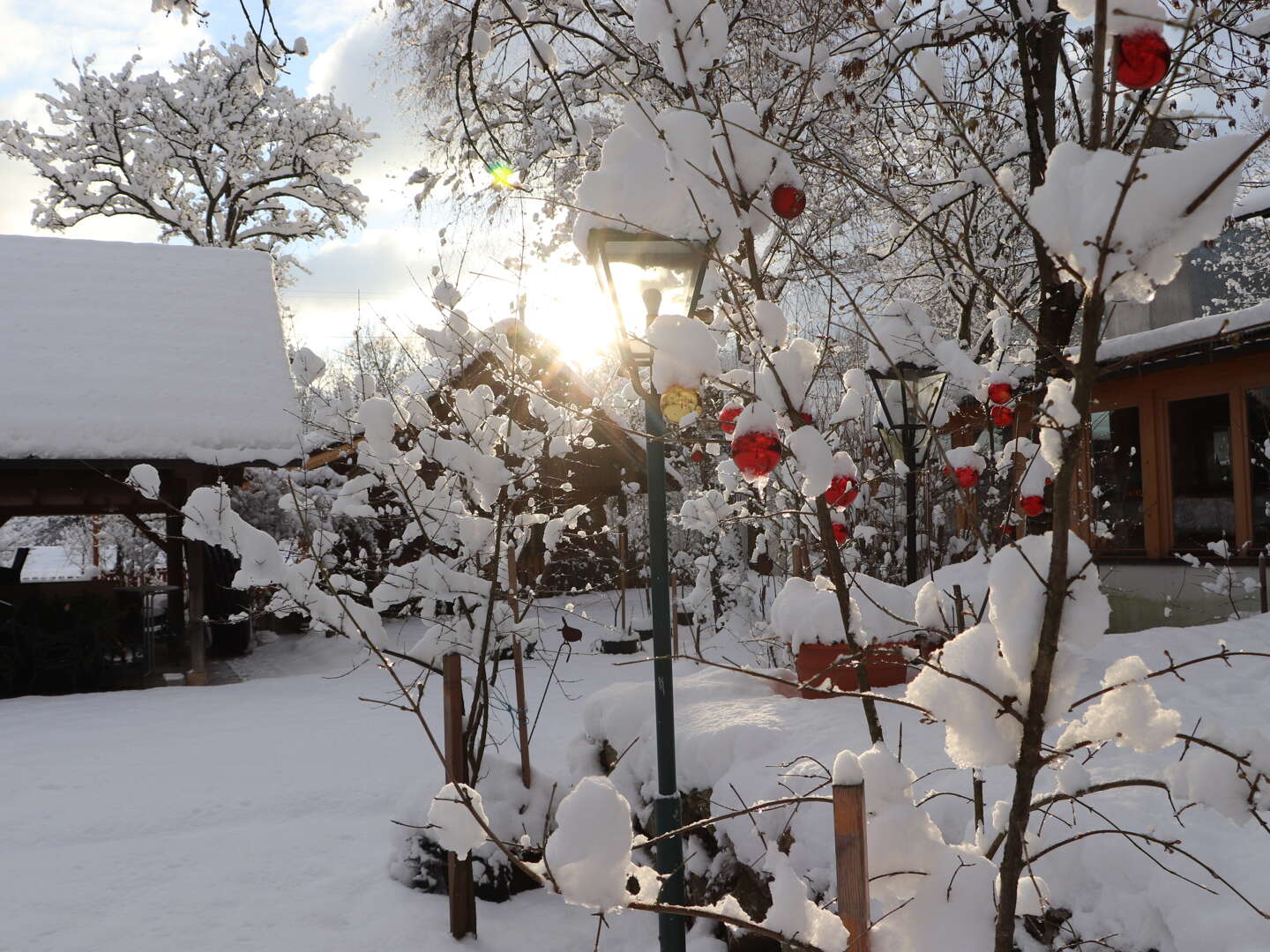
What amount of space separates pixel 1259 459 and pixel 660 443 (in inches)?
298

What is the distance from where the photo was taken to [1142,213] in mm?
905

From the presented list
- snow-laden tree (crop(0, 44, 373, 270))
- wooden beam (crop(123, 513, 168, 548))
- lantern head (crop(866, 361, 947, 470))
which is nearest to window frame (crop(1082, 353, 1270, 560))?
lantern head (crop(866, 361, 947, 470))

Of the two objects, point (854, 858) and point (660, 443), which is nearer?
point (854, 858)

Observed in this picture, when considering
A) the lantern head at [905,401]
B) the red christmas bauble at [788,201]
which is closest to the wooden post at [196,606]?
the lantern head at [905,401]

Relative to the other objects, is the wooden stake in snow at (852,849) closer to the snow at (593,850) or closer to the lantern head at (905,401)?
the snow at (593,850)

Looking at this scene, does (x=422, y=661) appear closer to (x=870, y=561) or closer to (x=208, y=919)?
(x=208, y=919)

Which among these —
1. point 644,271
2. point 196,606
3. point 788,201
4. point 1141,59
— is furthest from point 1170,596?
point 196,606

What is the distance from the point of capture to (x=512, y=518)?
468 centimetres

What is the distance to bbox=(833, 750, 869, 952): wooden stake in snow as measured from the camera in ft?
4.42

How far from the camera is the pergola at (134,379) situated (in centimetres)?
962

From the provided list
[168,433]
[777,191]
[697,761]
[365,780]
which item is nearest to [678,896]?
[697,761]

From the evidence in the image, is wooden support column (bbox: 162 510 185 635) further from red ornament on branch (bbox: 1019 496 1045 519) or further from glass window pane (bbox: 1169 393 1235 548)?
red ornament on branch (bbox: 1019 496 1045 519)

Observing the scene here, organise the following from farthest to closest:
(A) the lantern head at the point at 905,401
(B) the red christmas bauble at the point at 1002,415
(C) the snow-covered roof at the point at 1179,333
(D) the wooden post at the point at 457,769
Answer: (C) the snow-covered roof at the point at 1179,333 → (A) the lantern head at the point at 905,401 → (D) the wooden post at the point at 457,769 → (B) the red christmas bauble at the point at 1002,415

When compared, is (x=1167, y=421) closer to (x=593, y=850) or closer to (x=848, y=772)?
(x=848, y=772)
